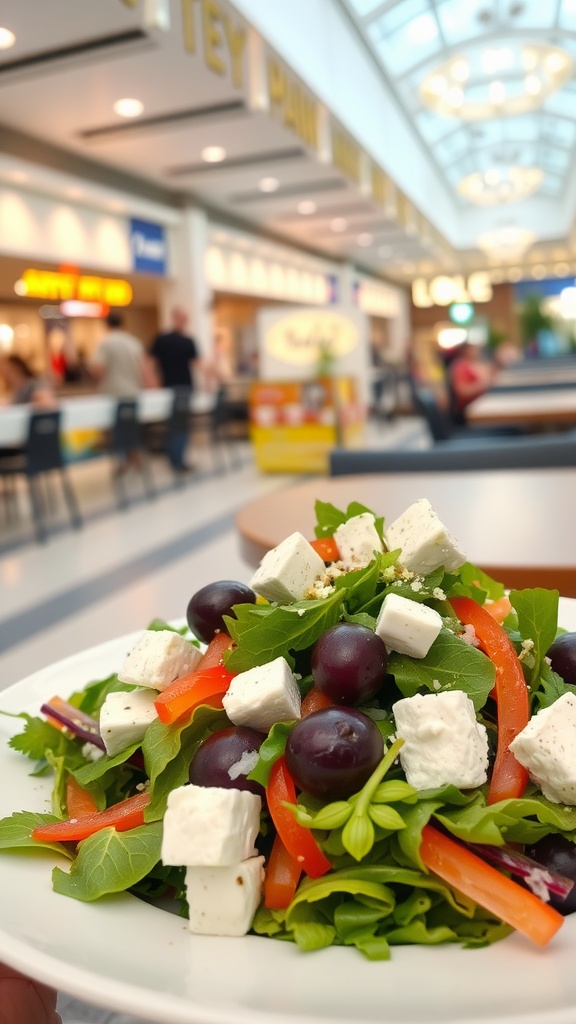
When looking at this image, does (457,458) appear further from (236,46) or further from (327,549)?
(236,46)

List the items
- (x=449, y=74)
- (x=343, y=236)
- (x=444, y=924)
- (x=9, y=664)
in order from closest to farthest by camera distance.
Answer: (x=444, y=924)
(x=9, y=664)
(x=449, y=74)
(x=343, y=236)

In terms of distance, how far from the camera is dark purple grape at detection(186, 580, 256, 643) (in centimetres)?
84

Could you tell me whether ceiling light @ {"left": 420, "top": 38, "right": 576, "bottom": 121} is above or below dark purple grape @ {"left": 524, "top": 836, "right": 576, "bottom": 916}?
above

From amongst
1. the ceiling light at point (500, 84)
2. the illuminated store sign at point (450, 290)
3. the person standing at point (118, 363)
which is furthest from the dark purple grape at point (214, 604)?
the illuminated store sign at point (450, 290)

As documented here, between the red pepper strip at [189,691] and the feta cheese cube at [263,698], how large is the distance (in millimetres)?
35

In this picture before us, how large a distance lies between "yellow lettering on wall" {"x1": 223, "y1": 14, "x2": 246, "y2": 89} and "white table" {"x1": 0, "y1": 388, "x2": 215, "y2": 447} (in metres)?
2.96

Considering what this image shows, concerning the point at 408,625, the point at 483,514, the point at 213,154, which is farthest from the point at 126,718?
the point at 213,154

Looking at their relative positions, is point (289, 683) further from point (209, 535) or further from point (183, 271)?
point (183, 271)

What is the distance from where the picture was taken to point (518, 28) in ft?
44.9

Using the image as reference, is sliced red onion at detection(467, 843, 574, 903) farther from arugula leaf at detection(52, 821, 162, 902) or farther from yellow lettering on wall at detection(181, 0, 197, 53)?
yellow lettering on wall at detection(181, 0, 197, 53)

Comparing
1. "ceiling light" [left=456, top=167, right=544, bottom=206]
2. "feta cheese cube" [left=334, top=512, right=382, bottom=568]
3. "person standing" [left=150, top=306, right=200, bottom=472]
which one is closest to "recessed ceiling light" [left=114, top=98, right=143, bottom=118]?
"person standing" [left=150, top=306, right=200, bottom=472]

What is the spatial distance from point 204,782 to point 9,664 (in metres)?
2.91

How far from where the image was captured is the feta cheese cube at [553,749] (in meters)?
0.63

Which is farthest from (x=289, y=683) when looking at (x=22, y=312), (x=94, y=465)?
(x=22, y=312)
